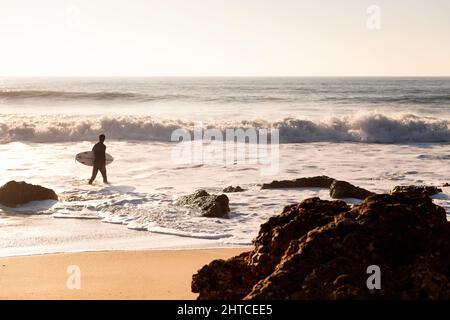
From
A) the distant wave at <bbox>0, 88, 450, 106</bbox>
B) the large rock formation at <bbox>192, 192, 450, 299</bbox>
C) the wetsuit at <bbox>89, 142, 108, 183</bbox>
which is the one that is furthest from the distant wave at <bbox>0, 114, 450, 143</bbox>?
the large rock formation at <bbox>192, 192, 450, 299</bbox>

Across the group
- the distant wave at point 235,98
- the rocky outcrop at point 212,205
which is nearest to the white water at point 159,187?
the rocky outcrop at point 212,205

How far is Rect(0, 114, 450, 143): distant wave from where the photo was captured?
27.5m

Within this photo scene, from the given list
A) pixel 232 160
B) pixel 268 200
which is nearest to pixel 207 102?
pixel 232 160

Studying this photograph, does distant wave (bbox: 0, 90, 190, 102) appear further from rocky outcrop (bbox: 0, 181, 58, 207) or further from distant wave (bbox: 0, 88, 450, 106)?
rocky outcrop (bbox: 0, 181, 58, 207)

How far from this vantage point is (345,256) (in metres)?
3.66

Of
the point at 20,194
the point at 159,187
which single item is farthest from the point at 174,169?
the point at 20,194

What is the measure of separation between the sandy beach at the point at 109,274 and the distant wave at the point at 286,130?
64.4ft

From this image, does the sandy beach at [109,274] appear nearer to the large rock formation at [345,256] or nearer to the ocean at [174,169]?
the ocean at [174,169]

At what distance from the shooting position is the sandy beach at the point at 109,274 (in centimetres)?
554

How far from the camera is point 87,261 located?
7.20m

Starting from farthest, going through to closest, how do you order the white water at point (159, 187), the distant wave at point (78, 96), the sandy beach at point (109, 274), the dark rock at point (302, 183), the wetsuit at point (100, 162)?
the distant wave at point (78, 96)
the wetsuit at point (100, 162)
the dark rock at point (302, 183)
the white water at point (159, 187)
the sandy beach at point (109, 274)

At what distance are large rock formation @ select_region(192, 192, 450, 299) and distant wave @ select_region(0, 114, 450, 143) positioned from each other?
22596mm

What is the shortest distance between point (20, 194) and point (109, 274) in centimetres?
609

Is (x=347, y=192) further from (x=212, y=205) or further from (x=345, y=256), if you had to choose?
(x=345, y=256)
